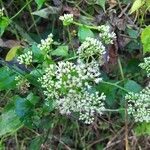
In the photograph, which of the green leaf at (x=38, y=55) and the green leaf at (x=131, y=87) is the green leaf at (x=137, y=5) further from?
the green leaf at (x=38, y=55)

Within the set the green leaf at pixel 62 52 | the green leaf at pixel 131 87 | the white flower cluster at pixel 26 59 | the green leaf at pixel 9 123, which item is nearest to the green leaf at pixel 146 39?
the green leaf at pixel 131 87

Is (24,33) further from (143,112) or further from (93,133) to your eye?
(143,112)

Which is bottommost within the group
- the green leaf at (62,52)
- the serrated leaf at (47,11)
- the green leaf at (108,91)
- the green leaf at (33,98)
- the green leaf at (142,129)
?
the green leaf at (142,129)

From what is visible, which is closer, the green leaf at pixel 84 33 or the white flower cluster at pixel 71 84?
the white flower cluster at pixel 71 84

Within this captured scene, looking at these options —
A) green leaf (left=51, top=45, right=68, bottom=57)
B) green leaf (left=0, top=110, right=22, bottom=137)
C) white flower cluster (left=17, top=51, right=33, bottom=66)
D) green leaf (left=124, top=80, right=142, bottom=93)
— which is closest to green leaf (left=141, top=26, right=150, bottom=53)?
green leaf (left=124, top=80, right=142, bottom=93)

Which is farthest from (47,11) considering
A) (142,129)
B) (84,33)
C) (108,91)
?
(142,129)

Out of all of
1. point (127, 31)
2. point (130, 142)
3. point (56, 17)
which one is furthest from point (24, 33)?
point (130, 142)
